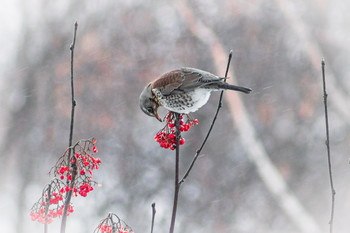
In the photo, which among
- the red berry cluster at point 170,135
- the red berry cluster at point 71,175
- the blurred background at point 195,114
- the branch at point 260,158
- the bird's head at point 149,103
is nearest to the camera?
the red berry cluster at point 71,175

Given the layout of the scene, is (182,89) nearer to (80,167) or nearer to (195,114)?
(80,167)

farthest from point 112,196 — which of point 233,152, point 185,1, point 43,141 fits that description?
point 185,1

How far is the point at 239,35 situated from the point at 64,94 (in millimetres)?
2205

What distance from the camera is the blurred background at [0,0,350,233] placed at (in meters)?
5.57

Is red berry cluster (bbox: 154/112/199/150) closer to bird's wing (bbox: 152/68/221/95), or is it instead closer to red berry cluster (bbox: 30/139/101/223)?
red berry cluster (bbox: 30/139/101/223)

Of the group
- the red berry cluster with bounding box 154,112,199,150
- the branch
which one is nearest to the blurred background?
the branch

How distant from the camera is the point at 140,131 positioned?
5.70 metres

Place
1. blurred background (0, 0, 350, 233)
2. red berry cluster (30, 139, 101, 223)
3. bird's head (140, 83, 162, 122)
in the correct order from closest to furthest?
red berry cluster (30, 139, 101, 223)
bird's head (140, 83, 162, 122)
blurred background (0, 0, 350, 233)

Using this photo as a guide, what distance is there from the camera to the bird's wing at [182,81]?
4.49ft

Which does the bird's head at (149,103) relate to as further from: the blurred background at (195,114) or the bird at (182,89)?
the blurred background at (195,114)

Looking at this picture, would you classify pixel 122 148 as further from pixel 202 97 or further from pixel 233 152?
pixel 202 97

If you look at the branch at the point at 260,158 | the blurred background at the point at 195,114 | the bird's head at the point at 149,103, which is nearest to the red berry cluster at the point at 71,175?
the bird's head at the point at 149,103

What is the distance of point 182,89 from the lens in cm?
140

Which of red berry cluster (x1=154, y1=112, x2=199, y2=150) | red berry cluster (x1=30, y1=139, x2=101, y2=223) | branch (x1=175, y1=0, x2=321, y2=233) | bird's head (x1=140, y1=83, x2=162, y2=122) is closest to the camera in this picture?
red berry cluster (x1=30, y1=139, x2=101, y2=223)
